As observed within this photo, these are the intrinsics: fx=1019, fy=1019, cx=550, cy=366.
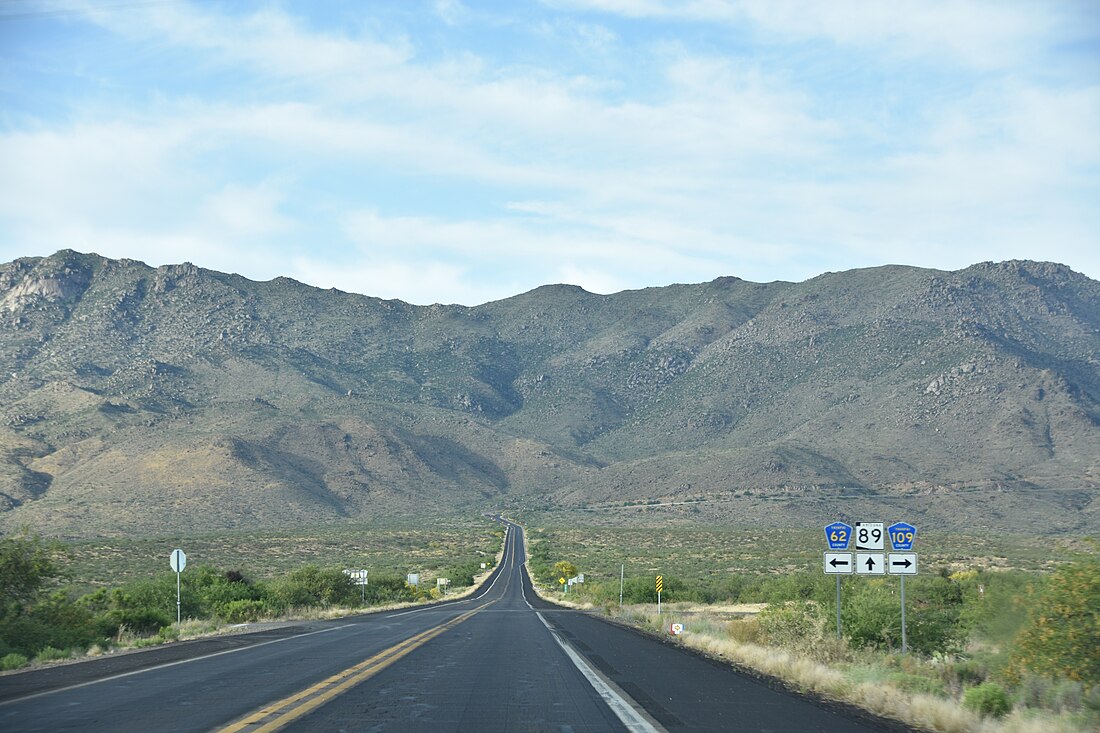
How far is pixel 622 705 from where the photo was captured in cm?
1287

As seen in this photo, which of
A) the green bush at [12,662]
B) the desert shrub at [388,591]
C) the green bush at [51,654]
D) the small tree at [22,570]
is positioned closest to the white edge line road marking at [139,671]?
the green bush at [12,662]

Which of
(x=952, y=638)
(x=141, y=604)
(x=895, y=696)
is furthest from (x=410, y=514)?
(x=895, y=696)

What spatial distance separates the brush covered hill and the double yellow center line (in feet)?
329

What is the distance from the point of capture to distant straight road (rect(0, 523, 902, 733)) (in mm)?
11227

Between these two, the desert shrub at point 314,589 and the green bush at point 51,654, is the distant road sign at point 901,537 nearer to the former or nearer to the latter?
the green bush at point 51,654

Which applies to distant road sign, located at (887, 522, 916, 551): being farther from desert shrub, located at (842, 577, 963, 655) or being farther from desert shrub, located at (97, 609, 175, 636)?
desert shrub, located at (97, 609, 175, 636)

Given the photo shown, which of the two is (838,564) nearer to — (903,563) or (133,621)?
(903,563)

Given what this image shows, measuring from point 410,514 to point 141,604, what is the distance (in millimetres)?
113770

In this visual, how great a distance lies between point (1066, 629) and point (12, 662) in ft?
57.6

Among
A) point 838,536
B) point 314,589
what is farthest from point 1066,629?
point 314,589

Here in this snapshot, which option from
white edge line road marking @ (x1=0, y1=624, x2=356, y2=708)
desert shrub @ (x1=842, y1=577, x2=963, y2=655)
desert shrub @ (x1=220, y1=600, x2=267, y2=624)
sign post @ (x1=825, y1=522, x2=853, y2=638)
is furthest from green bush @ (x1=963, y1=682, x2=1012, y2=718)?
desert shrub @ (x1=220, y1=600, x2=267, y2=624)

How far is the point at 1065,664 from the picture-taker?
43.6 feet

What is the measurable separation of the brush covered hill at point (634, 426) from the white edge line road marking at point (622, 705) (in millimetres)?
103429

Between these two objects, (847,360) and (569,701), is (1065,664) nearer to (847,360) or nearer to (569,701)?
(569,701)
